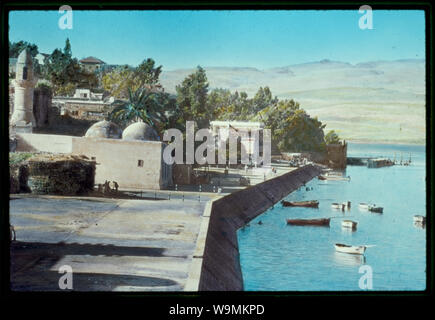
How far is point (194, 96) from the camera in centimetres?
5006

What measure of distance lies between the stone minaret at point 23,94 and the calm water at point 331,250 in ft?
50.9

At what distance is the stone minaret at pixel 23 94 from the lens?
40.9 m

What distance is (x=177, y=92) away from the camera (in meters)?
50.8

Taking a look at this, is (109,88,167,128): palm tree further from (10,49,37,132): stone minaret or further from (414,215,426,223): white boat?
(414,215,426,223): white boat

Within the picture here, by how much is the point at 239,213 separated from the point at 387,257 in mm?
9110

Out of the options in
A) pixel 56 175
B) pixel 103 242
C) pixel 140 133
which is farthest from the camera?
pixel 140 133

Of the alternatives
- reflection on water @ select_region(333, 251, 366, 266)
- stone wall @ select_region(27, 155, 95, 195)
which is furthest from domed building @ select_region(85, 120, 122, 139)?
reflection on water @ select_region(333, 251, 366, 266)

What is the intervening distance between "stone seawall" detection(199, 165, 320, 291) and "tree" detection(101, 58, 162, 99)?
48.6 ft

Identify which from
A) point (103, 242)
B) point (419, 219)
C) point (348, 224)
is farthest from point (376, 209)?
point (103, 242)

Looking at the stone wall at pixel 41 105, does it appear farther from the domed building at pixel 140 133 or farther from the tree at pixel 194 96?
the domed building at pixel 140 133

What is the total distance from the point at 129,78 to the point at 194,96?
47.1ft

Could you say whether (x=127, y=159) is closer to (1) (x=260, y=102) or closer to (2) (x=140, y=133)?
(2) (x=140, y=133)

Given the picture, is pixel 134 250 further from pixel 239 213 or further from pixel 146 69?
pixel 146 69

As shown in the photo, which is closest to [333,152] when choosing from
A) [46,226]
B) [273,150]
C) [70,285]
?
[273,150]
